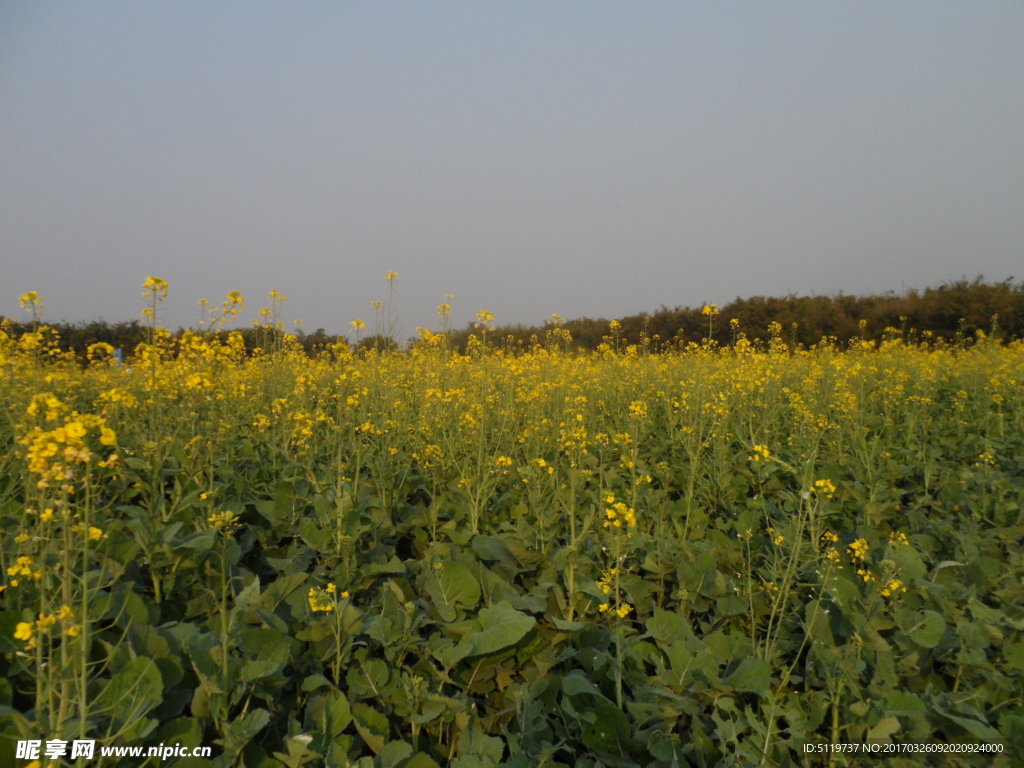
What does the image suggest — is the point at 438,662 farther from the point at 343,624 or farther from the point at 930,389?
the point at 930,389

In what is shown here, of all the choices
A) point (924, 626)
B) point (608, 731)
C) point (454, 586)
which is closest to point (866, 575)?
point (924, 626)

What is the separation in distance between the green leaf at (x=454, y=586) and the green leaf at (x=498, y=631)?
0.15 meters

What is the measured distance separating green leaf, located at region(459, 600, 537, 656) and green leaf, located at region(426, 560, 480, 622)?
149mm

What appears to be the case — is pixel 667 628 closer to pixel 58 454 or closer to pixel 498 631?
pixel 498 631

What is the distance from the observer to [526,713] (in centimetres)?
151

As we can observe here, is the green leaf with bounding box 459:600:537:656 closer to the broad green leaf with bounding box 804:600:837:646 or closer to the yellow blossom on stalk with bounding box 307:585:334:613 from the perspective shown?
the yellow blossom on stalk with bounding box 307:585:334:613

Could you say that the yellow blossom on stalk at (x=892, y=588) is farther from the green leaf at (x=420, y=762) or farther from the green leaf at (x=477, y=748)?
the green leaf at (x=420, y=762)

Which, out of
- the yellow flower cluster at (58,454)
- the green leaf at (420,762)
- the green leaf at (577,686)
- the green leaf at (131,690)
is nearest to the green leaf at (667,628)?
the green leaf at (577,686)

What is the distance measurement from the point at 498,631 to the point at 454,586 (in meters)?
0.29

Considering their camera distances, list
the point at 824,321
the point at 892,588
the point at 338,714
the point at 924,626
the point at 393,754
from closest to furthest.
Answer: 1. the point at 393,754
2. the point at 338,714
3. the point at 924,626
4. the point at 892,588
5. the point at 824,321

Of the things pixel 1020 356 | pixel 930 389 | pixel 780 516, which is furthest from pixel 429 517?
pixel 1020 356

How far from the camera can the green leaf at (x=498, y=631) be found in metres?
1.58

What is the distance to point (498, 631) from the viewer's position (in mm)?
1614

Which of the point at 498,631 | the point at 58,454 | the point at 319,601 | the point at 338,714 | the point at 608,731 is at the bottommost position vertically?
the point at 608,731
